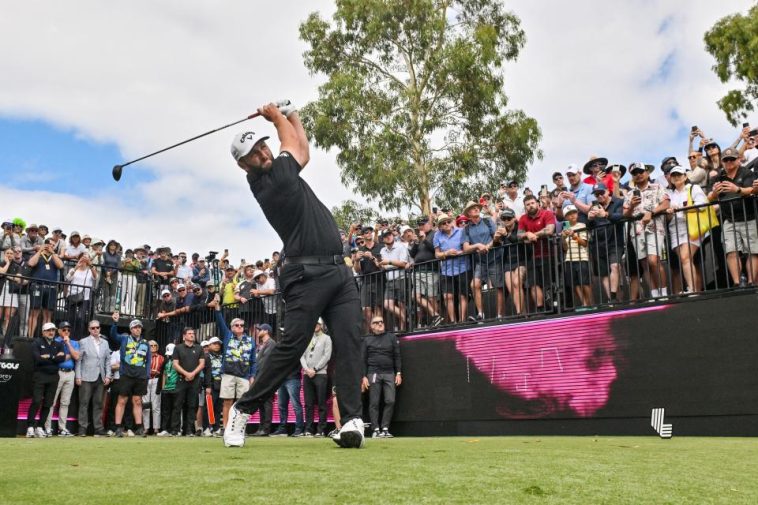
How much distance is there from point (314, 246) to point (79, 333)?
1278 cm

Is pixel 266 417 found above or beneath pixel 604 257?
beneath

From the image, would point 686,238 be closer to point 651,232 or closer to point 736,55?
point 651,232

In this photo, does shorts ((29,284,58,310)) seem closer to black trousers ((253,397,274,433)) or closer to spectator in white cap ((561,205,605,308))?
black trousers ((253,397,274,433))

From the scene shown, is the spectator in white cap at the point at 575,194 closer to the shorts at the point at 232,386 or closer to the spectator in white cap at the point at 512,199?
the spectator in white cap at the point at 512,199

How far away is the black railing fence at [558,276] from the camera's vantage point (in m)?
9.25

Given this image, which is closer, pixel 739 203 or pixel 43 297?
pixel 739 203

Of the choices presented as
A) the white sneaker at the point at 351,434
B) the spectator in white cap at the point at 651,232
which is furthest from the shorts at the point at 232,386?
the white sneaker at the point at 351,434

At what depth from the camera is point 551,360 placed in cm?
1054

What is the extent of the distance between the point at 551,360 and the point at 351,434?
5291 mm

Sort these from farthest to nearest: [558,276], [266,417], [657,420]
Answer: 1. [266,417]
2. [558,276]
3. [657,420]

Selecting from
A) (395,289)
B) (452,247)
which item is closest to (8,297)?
(395,289)

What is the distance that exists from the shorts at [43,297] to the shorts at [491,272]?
9.29 metres

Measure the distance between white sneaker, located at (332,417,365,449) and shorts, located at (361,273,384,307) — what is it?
7643mm

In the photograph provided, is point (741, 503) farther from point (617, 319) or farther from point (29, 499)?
point (617, 319)
